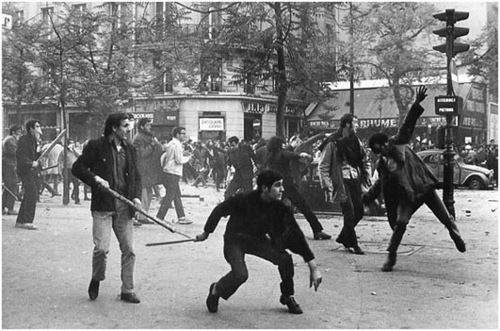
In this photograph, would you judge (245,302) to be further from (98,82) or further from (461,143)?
(461,143)

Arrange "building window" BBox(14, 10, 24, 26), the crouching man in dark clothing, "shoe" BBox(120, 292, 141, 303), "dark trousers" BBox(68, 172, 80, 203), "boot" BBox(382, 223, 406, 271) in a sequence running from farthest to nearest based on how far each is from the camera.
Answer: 1. "dark trousers" BBox(68, 172, 80, 203)
2. "building window" BBox(14, 10, 24, 26)
3. "boot" BBox(382, 223, 406, 271)
4. "shoe" BBox(120, 292, 141, 303)
5. the crouching man in dark clothing

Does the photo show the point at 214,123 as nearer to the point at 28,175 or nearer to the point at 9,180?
the point at 28,175

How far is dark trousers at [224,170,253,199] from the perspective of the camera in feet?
18.9

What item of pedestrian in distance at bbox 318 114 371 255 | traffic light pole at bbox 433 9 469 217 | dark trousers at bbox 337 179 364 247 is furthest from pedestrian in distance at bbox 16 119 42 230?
traffic light pole at bbox 433 9 469 217

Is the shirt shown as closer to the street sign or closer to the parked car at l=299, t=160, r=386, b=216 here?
the parked car at l=299, t=160, r=386, b=216

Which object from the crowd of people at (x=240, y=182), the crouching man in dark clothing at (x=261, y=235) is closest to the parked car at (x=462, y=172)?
the crowd of people at (x=240, y=182)

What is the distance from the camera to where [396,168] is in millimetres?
5730

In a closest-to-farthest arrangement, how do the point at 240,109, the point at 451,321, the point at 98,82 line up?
1. the point at 451,321
2. the point at 240,109
3. the point at 98,82

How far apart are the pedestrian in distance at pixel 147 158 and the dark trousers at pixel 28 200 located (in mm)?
1331

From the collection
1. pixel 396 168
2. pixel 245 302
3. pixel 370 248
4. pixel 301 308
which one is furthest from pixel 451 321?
pixel 370 248

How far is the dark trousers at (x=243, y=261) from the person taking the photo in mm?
4484

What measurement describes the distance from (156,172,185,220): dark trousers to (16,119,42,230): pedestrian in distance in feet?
4.87

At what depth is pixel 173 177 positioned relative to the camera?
8.02 m

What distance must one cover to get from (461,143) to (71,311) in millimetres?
Result: 4791
